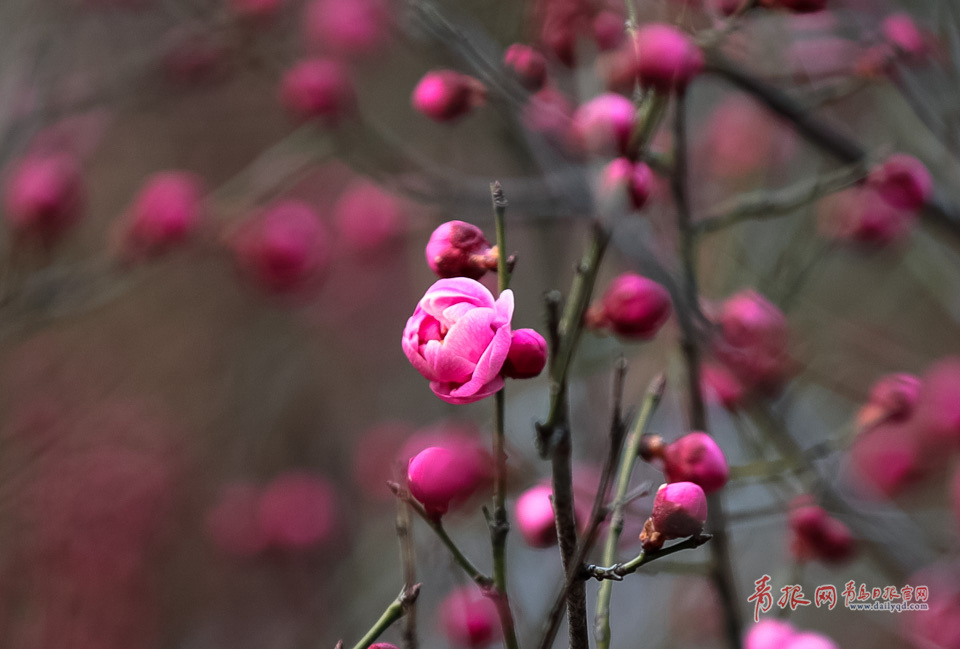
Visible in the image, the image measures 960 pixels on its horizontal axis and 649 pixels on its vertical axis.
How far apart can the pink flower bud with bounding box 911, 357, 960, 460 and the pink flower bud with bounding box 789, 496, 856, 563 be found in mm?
465

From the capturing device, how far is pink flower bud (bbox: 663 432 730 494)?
1.71ft

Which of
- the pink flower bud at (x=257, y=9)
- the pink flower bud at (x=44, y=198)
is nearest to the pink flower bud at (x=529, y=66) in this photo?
the pink flower bud at (x=257, y=9)

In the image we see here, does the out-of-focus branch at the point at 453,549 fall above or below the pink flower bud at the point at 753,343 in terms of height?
above

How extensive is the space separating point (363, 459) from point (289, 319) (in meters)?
0.84

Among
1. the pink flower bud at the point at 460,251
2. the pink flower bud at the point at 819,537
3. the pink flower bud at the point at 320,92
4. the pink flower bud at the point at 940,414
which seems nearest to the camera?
the pink flower bud at the point at 460,251

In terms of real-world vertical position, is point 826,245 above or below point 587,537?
below

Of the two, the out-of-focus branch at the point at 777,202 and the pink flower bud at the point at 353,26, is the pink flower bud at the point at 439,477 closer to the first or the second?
the out-of-focus branch at the point at 777,202

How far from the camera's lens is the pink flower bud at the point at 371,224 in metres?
1.84

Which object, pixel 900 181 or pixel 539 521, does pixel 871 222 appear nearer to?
pixel 900 181

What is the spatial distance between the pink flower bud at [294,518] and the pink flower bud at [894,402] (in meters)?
1.41

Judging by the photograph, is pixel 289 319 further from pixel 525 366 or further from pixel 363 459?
pixel 525 366

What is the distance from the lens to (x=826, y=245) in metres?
1.12

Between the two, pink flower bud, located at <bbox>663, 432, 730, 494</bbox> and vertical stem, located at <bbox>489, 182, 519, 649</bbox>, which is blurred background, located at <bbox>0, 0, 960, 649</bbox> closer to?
pink flower bud, located at <bbox>663, 432, 730, 494</bbox>

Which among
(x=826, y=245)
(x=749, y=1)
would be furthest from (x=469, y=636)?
(x=826, y=245)
